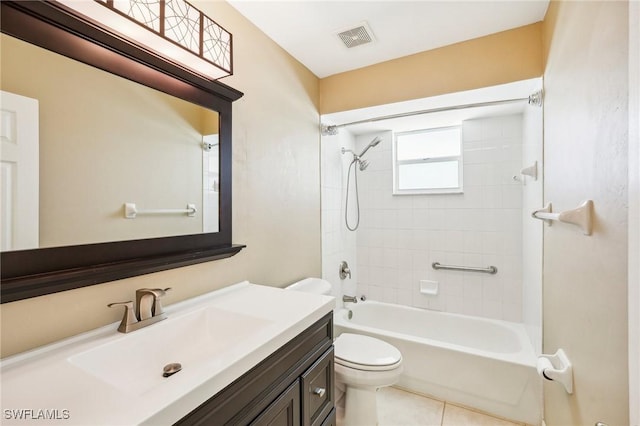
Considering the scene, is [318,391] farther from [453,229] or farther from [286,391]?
[453,229]

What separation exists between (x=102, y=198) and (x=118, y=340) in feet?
1.58

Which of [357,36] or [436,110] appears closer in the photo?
[357,36]

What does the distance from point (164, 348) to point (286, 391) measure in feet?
1.51

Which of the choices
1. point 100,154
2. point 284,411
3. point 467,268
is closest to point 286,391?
point 284,411

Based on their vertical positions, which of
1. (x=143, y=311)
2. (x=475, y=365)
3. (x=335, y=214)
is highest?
(x=335, y=214)

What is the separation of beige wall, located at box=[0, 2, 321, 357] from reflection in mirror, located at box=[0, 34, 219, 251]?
20cm

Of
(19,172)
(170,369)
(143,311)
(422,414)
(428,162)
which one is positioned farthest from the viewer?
(428,162)

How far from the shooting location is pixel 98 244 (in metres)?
0.95

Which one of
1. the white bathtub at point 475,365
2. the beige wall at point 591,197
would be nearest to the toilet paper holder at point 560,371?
the beige wall at point 591,197

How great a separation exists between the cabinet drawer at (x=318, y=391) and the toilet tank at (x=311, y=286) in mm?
599

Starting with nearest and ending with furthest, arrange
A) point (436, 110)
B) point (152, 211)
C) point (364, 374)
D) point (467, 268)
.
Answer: point (152, 211), point (364, 374), point (436, 110), point (467, 268)

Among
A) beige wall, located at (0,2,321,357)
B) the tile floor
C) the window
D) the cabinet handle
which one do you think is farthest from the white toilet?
the window

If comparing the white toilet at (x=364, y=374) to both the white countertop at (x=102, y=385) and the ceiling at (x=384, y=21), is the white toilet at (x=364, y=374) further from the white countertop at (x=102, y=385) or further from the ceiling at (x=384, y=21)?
the ceiling at (x=384, y=21)

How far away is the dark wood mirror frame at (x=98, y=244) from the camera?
0.78 m
